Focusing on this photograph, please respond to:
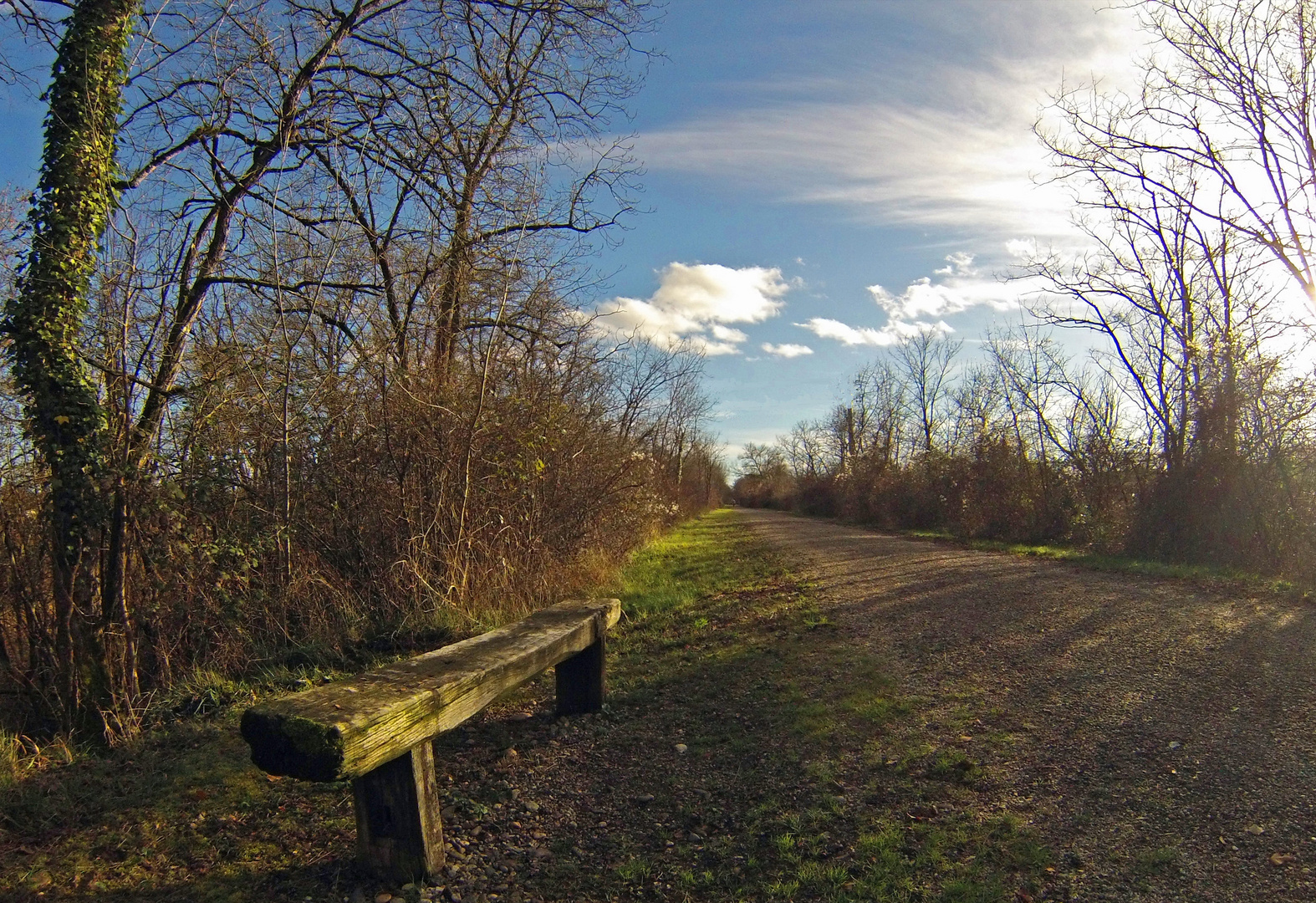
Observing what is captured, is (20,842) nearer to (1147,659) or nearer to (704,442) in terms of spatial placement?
(1147,659)

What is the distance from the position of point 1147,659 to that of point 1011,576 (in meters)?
5.30

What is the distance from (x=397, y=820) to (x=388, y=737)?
43 centimetres

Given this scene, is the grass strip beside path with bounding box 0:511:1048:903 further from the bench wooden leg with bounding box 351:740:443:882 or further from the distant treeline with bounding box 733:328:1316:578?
the distant treeline with bounding box 733:328:1316:578

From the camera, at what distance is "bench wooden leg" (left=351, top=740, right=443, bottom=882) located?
273cm

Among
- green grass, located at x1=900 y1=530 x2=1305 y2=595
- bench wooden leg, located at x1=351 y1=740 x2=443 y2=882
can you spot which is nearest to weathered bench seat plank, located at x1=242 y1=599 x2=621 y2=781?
bench wooden leg, located at x1=351 y1=740 x2=443 y2=882

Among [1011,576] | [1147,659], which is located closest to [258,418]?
[1147,659]

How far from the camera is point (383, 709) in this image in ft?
8.59

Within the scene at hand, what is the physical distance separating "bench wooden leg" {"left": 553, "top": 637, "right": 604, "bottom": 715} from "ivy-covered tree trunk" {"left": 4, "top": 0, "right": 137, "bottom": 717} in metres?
2.76

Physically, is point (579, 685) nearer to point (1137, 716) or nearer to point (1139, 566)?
point (1137, 716)

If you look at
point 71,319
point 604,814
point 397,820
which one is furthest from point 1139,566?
point 71,319

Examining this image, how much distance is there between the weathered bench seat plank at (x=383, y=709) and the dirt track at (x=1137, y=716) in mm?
2384

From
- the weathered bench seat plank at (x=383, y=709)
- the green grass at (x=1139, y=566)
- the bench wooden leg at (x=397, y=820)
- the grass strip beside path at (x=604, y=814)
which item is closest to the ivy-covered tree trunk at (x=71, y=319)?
the grass strip beside path at (x=604, y=814)

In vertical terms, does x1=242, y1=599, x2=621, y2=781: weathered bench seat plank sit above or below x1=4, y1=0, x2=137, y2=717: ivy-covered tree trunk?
below

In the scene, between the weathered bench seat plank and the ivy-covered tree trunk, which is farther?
the ivy-covered tree trunk
